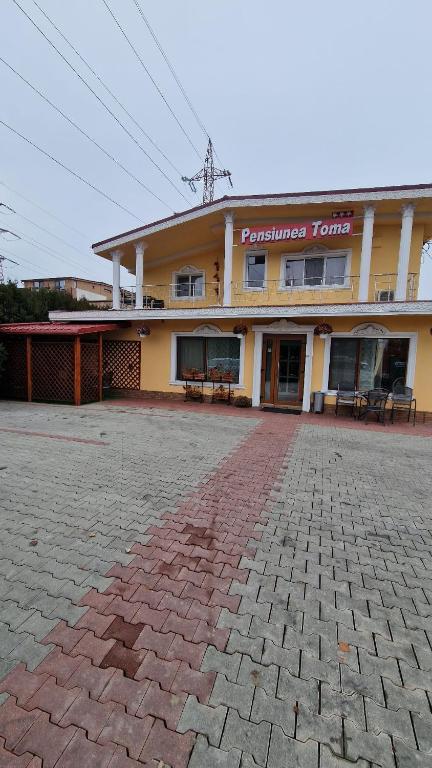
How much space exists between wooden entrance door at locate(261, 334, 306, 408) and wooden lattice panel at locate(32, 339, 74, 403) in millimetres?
6410

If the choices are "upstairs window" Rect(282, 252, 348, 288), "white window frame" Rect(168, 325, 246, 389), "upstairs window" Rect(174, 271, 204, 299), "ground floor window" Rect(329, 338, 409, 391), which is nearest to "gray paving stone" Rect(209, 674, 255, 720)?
"ground floor window" Rect(329, 338, 409, 391)

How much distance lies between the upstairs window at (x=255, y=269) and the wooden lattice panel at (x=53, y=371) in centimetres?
657

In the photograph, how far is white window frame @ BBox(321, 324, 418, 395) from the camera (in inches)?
389

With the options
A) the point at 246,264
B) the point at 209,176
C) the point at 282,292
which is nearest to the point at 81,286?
the point at 209,176

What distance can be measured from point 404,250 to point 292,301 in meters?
3.56

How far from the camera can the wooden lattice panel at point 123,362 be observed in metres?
→ 13.4

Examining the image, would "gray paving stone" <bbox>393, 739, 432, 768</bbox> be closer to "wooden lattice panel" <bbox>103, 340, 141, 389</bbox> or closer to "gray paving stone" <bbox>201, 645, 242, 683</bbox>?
"gray paving stone" <bbox>201, 645, 242, 683</bbox>

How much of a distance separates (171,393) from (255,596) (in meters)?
10.5

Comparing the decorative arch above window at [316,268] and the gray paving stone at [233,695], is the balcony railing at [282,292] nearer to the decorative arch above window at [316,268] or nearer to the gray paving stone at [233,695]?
the decorative arch above window at [316,268]

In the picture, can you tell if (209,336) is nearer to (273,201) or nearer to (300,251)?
(300,251)

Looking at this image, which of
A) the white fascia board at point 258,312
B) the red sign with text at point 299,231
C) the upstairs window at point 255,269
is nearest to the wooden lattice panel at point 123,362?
the white fascia board at point 258,312

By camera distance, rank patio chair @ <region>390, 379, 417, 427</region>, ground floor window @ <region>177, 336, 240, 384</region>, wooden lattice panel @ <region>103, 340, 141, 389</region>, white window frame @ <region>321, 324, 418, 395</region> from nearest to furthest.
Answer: patio chair @ <region>390, 379, 417, 427</region> < white window frame @ <region>321, 324, 418, 395</region> < ground floor window @ <region>177, 336, 240, 384</region> < wooden lattice panel @ <region>103, 340, 141, 389</region>

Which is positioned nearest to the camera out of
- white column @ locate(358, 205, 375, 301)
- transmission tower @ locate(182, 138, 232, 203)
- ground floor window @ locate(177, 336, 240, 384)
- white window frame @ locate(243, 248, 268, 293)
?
white column @ locate(358, 205, 375, 301)

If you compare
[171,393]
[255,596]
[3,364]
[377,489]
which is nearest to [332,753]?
[255,596]
